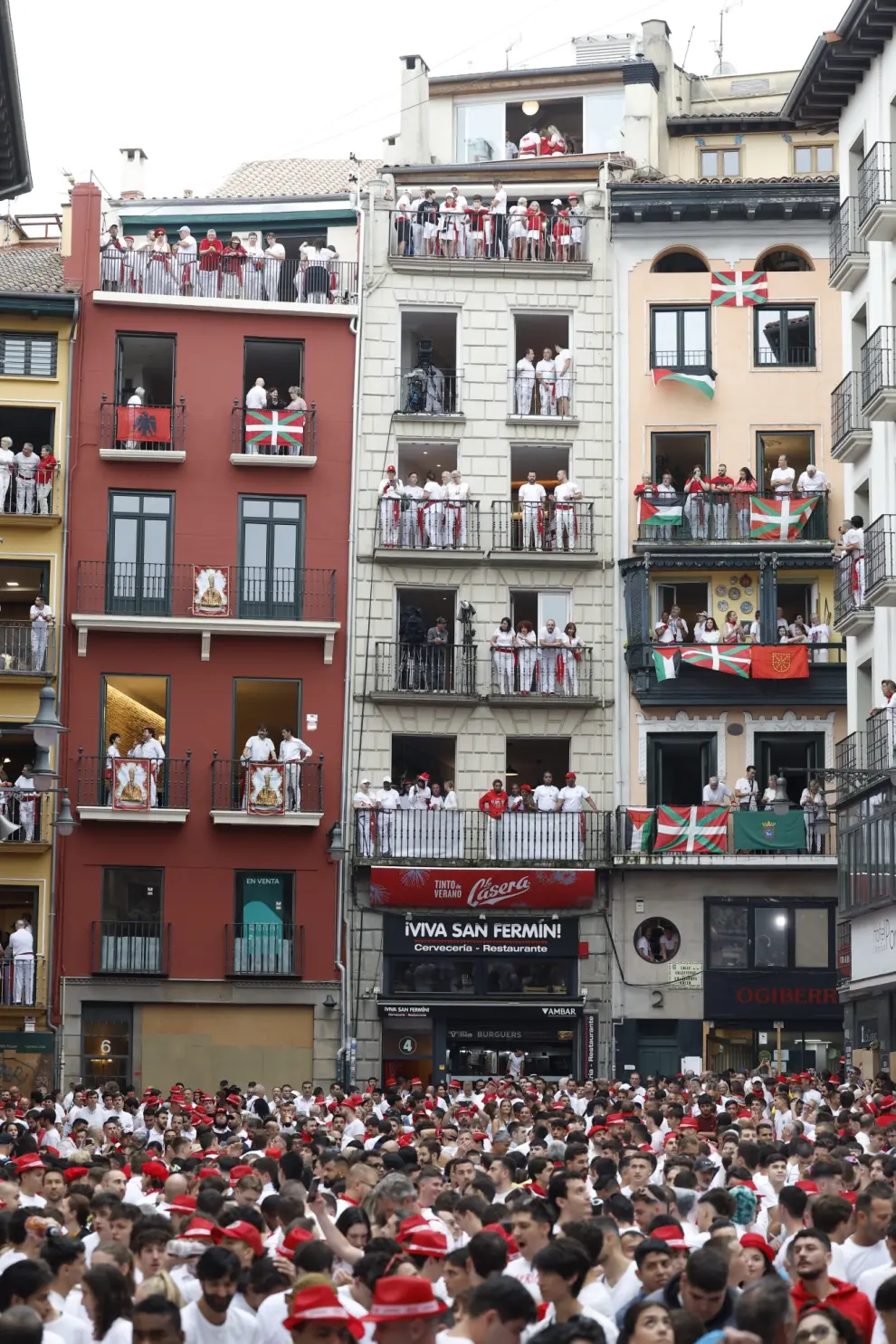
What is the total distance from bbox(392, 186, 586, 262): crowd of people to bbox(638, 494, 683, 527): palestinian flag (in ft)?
19.2

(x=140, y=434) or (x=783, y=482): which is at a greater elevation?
(x=140, y=434)

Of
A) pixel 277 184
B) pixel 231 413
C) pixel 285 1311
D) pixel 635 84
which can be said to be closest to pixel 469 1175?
pixel 285 1311

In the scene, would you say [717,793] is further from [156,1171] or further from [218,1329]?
[218,1329]

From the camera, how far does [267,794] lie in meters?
44.7

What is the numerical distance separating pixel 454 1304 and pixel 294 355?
3920 cm

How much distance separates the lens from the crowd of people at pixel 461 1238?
353 inches

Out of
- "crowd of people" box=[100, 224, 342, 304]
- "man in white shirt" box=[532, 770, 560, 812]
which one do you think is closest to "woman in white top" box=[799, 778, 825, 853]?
"man in white shirt" box=[532, 770, 560, 812]

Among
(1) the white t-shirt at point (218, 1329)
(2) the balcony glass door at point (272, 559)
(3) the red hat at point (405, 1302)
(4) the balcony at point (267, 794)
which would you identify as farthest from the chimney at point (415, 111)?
(3) the red hat at point (405, 1302)

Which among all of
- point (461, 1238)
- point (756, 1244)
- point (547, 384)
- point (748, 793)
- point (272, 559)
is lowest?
point (461, 1238)

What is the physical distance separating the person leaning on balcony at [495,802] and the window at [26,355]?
Result: 1292cm

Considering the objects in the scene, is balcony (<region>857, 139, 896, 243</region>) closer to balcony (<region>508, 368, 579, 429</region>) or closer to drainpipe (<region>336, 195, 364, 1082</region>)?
balcony (<region>508, 368, 579, 429</region>)

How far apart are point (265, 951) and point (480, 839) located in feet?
16.3

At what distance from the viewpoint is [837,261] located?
4175cm

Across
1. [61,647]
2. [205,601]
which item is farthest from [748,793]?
[61,647]
